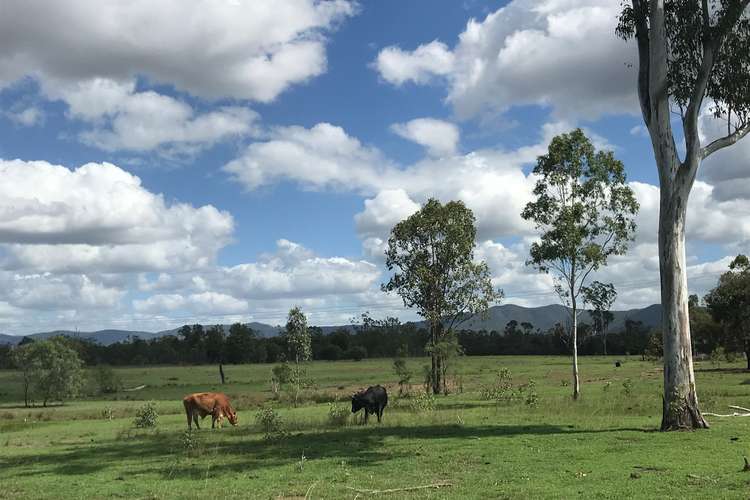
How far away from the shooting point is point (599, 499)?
37.9 ft

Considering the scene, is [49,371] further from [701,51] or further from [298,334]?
[701,51]

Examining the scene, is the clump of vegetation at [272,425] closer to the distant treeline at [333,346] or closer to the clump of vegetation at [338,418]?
the clump of vegetation at [338,418]

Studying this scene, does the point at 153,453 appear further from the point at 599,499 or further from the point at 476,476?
the point at 599,499

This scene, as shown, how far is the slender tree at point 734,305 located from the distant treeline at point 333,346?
5754cm

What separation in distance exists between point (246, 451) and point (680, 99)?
18.7m

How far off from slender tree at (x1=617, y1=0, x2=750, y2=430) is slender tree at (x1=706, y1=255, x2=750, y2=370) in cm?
4625

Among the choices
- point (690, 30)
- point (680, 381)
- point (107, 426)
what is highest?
point (690, 30)

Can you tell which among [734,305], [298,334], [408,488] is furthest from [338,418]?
[734,305]

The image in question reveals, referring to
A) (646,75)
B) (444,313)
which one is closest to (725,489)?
(646,75)

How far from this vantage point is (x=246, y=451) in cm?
2020

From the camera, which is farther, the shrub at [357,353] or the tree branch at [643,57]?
the shrub at [357,353]

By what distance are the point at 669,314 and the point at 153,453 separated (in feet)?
56.7

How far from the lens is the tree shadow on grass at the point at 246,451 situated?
57.9 ft

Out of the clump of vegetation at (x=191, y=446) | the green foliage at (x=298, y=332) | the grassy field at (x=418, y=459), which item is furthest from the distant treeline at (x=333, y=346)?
the clump of vegetation at (x=191, y=446)
